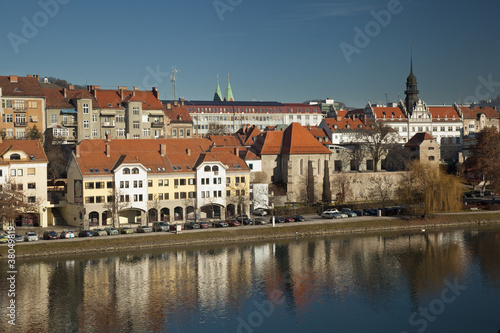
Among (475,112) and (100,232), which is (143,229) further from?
(475,112)

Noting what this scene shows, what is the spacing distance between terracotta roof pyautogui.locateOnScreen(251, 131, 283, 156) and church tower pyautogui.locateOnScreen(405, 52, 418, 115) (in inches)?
1612

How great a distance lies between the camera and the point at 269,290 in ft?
144

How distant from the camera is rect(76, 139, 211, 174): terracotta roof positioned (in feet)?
206

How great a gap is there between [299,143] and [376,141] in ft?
53.5

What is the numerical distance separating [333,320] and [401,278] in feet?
37.3

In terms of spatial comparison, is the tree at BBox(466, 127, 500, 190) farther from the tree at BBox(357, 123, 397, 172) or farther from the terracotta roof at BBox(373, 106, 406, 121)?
the terracotta roof at BBox(373, 106, 406, 121)

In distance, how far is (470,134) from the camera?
394ft

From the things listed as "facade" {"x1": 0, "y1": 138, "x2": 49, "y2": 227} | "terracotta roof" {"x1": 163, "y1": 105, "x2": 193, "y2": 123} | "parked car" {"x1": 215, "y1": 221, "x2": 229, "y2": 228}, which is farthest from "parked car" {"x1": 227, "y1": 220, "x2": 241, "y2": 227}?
"terracotta roof" {"x1": 163, "y1": 105, "x2": 193, "y2": 123}

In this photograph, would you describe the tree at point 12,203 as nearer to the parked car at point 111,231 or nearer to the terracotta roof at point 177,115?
the parked car at point 111,231

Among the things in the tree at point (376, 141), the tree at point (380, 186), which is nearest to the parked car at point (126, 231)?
the tree at point (380, 186)

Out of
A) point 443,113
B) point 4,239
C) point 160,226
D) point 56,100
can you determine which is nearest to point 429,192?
point 160,226

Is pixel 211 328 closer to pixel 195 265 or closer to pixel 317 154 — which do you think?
pixel 195 265

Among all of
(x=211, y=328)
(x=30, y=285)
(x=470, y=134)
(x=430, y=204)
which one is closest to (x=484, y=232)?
(x=430, y=204)

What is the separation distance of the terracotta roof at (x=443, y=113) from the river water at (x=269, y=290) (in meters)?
59.0
